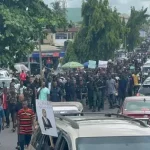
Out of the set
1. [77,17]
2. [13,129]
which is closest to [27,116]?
[13,129]

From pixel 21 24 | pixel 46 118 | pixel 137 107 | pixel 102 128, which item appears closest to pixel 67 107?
pixel 137 107

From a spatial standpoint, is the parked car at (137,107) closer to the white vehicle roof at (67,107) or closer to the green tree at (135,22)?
the white vehicle roof at (67,107)

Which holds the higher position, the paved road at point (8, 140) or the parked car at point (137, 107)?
the parked car at point (137, 107)

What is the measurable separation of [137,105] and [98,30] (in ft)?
94.1

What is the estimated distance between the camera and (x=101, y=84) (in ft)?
102

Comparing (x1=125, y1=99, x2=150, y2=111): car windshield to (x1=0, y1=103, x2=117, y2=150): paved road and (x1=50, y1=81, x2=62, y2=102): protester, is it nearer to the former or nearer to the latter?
(x1=0, y1=103, x2=117, y2=150): paved road

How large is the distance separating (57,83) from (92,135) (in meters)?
21.4

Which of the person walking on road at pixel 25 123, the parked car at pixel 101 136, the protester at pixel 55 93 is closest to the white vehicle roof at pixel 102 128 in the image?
the parked car at pixel 101 136

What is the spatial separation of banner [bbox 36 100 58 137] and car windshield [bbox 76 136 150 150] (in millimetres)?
682

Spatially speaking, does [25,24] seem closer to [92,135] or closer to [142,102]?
[142,102]

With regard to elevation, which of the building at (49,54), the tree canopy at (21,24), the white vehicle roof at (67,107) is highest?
the tree canopy at (21,24)

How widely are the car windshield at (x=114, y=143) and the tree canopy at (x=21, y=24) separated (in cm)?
1086

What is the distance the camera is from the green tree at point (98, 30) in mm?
48875

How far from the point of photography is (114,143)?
29.9ft
